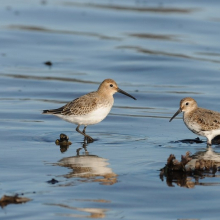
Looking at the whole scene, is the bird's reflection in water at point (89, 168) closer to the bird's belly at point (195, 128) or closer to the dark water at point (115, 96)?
the dark water at point (115, 96)

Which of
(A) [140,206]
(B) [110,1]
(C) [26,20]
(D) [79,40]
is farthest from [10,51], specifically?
(A) [140,206]

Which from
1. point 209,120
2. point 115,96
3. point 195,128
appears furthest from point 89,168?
point 115,96

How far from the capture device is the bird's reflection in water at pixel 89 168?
8711 mm

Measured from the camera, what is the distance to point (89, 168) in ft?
30.7

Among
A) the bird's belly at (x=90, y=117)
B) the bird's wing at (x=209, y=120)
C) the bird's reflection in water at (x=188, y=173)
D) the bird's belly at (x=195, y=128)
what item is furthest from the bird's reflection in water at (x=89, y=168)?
the bird's wing at (x=209, y=120)

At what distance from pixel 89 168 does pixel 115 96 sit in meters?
6.09

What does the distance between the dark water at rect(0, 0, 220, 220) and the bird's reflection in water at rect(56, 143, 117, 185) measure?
0.05ft

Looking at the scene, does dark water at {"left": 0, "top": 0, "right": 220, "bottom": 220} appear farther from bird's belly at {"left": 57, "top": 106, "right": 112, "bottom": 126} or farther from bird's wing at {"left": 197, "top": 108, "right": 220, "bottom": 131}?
bird's wing at {"left": 197, "top": 108, "right": 220, "bottom": 131}

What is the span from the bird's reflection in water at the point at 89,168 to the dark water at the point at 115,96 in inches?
0.6

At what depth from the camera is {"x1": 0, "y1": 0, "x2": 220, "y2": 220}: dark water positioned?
311 inches

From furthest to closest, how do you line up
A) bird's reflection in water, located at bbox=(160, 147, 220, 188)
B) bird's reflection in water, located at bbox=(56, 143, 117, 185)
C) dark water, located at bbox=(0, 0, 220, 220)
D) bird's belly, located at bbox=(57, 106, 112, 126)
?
bird's belly, located at bbox=(57, 106, 112, 126) < bird's reflection in water, located at bbox=(56, 143, 117, 185) < bird's reflection in water, located at bbox=(160, 147, 220, 188) < dark water, located at bbox=(0, 0, 220, 220)

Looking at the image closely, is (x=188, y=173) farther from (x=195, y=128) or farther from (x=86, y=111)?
(x=86, y=111)

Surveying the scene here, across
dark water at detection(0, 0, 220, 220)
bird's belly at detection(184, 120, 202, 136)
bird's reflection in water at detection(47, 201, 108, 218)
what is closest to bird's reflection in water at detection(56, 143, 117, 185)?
dark water at detection(0, 0, 220, 220)

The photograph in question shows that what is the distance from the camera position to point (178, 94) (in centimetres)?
1527
